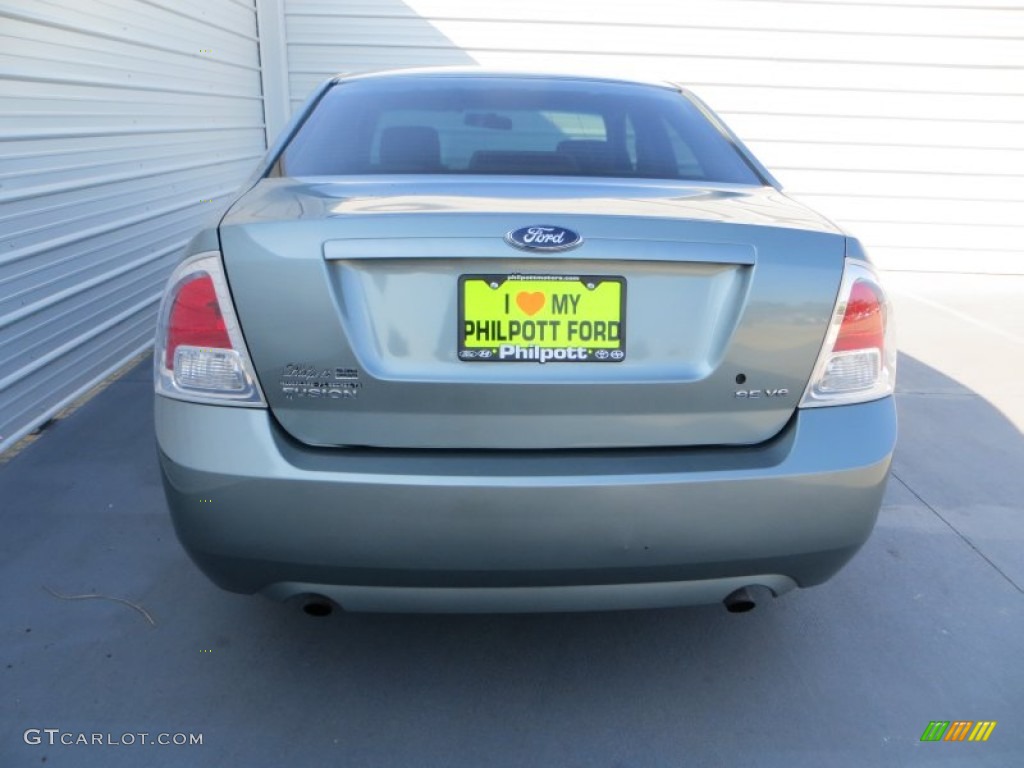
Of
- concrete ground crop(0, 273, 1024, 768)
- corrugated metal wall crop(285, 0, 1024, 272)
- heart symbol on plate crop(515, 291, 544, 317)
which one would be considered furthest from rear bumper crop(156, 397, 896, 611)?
corrugated metal wall crop(285, 0, 1024, 272)

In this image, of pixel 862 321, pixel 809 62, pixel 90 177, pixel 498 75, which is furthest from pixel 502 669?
pixel 809 62

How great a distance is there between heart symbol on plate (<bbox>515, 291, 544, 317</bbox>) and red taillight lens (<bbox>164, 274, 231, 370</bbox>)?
60 cm

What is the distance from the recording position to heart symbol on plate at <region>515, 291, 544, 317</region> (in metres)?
1.68

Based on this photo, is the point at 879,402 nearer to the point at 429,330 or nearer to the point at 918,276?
the point at 429,330

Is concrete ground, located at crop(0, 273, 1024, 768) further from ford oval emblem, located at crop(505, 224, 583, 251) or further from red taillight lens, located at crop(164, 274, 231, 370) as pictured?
ford oval emblem, located at crop(505, 224, 583, 251)

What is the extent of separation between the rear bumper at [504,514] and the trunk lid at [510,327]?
0.18ft

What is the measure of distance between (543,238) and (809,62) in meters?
7.16

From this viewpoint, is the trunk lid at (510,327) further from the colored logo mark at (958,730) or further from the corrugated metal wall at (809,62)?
the corrugated metal wall at (809,62)

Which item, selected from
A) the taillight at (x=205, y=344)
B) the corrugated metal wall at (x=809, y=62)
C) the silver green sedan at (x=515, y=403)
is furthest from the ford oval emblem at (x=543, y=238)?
the corrugated metal wall at (x=809, y=62)

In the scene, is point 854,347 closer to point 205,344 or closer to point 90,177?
point 205,344

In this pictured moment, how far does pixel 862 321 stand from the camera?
1854 millimetres

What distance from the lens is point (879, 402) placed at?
1.90m

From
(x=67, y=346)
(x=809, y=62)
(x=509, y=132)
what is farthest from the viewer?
(x=809, y=62)

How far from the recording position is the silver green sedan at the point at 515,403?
168 cm
